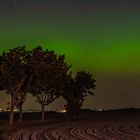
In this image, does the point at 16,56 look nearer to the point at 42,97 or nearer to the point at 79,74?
the point at 42,97

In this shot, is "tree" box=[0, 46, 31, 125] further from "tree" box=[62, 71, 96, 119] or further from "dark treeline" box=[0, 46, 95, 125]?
"tree" box=[62, 71, 96, 119]

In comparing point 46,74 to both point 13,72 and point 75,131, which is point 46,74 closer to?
point 13,72

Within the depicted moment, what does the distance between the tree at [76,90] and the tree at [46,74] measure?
48.9 ft

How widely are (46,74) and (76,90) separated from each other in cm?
2488

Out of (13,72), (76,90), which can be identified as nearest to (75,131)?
(13,72)

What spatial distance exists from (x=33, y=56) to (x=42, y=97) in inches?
500

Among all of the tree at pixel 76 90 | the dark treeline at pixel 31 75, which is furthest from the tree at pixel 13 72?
the tree at pixel 76 90

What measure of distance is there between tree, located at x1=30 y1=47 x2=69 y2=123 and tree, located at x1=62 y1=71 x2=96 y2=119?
14918 mm

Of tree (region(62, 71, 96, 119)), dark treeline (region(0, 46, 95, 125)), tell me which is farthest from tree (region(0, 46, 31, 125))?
tree (region(62, 71, 96, 119))

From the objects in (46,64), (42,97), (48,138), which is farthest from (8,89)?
(48,138)

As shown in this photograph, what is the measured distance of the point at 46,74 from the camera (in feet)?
209

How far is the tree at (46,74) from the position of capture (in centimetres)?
6147

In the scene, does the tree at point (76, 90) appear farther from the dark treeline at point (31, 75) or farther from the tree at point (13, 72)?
the tree at point (13, 72)

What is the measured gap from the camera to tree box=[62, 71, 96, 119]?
287 ft
